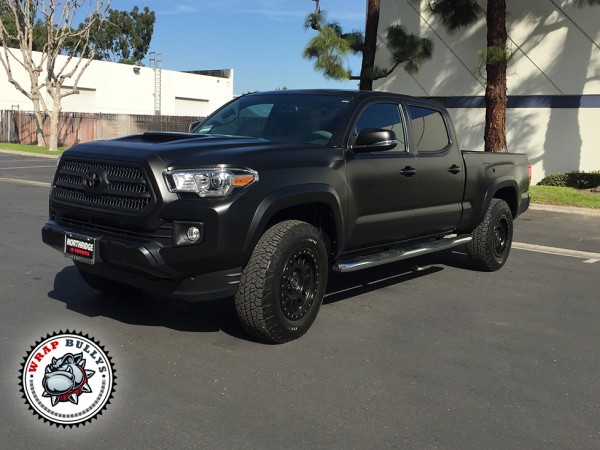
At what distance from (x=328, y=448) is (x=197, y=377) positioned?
1139 mm

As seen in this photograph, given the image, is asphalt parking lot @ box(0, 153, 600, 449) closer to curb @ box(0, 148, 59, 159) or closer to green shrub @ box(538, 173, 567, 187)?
green shrub @ box(538, 173, 567, 187)

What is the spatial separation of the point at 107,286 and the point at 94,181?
137cm

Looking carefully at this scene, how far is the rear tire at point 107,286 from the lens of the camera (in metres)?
5.59

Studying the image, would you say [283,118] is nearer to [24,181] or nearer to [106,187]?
[106,187]

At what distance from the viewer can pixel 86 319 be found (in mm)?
5086

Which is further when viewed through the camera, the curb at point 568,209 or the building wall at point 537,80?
the building wall at point 537,80

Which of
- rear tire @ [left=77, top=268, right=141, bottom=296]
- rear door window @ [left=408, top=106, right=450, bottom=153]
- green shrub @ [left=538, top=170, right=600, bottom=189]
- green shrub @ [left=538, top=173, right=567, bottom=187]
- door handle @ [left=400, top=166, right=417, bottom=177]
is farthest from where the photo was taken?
green shrub @ [left=538, top=173, right=567, bottom=187]

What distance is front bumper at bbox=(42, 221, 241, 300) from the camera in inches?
165

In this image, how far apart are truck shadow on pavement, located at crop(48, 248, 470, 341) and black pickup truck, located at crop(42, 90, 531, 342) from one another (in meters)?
0.22

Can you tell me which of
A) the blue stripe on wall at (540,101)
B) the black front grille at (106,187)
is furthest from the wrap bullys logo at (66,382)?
the blue stripe on wall at (540,101)

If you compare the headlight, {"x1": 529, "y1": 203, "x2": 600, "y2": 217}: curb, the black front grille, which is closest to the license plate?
the black front grille

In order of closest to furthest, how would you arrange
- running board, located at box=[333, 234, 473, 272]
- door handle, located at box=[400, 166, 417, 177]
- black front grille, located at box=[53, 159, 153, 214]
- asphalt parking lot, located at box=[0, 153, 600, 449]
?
asphalt parking lot, located at box=[0, 153, 600, 449], black front grille, located at box=[53, 159, 153, 214], running board, located at box=[333, 234, 473, 272], door handle, located at box=[400, 166, 417, 177]

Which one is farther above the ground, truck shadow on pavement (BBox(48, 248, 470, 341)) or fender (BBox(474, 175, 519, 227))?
fender (BBox(474, 175, 519, 227))

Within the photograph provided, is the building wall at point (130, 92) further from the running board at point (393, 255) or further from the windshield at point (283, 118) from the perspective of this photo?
the running board at point (393, 255)
